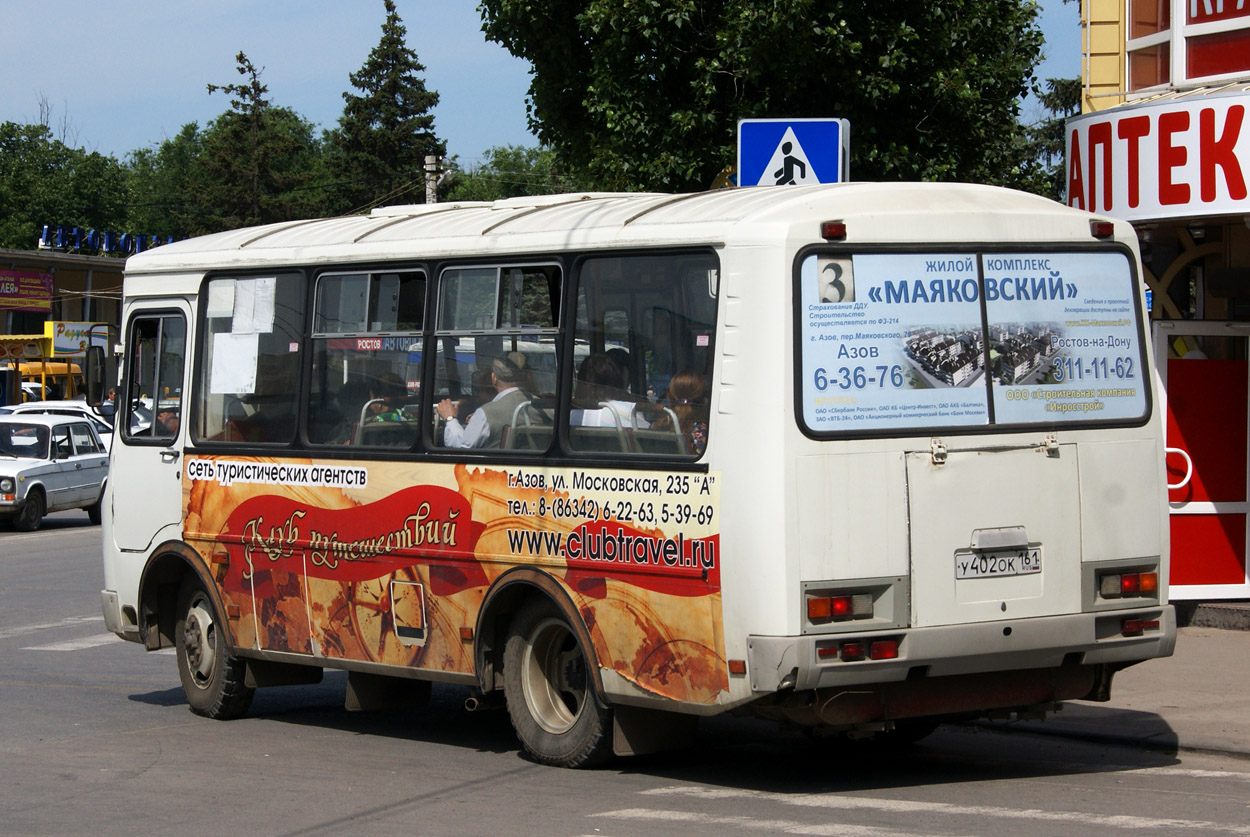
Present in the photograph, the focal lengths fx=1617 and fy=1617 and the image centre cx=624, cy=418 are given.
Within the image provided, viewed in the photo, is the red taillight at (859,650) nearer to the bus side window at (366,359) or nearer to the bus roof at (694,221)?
the bus roof at (694,221)

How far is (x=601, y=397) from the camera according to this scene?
7.98 m

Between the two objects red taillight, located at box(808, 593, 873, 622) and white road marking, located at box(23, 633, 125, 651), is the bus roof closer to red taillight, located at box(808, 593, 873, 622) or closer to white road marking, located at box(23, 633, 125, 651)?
red taillight, located at box(808, 593, 873, 622)

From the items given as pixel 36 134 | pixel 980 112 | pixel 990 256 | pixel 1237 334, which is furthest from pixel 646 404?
pixel 36 134

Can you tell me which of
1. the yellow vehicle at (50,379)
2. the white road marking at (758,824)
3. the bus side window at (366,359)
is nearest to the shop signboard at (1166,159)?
the bus side window at (366,359)

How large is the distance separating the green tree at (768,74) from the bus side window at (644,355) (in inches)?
399

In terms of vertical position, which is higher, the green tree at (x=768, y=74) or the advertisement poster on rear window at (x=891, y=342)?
the green tree at (x=768, y=74)

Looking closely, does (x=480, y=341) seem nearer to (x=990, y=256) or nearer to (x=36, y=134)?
(x=990, y=256)

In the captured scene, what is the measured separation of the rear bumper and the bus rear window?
91 cm

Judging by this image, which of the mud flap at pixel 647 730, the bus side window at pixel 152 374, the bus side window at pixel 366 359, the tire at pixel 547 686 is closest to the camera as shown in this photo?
the mud flap at pixel 647 730

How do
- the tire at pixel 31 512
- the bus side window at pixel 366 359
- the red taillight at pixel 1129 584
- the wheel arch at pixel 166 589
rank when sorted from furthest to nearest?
the tire at pixel 31 512, the wheel arch at pixel 166 589, the bus side window at pixel 366 359, the red taillight at pixel 1129 584

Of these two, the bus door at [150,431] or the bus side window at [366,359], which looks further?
the bus door at [150,431]

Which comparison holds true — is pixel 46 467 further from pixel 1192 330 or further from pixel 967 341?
pixel 967 341

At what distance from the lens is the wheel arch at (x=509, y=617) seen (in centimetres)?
787

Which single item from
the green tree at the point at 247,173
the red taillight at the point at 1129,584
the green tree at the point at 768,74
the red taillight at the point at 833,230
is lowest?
the red taillight at the point at 1129,584
